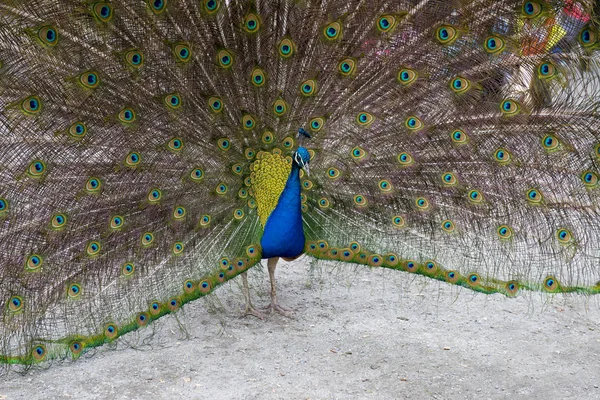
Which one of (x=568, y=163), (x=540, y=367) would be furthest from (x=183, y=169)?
(x=540, y=367)

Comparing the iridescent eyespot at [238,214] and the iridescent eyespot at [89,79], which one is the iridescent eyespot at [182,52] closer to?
the iridescent eyespot at [89,79]

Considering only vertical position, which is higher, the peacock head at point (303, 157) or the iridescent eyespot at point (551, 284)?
the peacock head at point (303, 157)

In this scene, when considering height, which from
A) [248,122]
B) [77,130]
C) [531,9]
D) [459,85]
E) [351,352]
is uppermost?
[531,9]

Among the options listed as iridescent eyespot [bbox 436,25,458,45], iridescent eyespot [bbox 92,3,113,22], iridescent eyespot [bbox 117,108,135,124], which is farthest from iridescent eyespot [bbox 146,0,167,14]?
iridescent eyespot [bbox 436,25,458,45]

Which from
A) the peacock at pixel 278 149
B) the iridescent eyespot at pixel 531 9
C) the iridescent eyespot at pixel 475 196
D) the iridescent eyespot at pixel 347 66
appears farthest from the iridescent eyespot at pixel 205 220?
the iridescent eyespot at pixel 531 9

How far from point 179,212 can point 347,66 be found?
125 cm

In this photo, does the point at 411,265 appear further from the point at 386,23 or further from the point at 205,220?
the point at 386,23

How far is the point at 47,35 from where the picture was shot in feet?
9.14

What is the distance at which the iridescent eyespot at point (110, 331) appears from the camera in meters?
3.23

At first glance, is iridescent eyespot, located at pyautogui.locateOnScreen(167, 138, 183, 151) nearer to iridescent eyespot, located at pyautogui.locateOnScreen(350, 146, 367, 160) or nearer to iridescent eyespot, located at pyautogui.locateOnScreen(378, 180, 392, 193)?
iridescent eyespot, located at pyautogui.locateOnScreen(350, 146, 367, 160)

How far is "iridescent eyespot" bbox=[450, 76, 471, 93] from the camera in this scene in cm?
330

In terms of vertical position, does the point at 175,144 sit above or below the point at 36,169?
above

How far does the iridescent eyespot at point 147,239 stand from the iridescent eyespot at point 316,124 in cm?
111

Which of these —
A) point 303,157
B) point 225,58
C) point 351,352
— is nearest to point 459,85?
point 303,157
